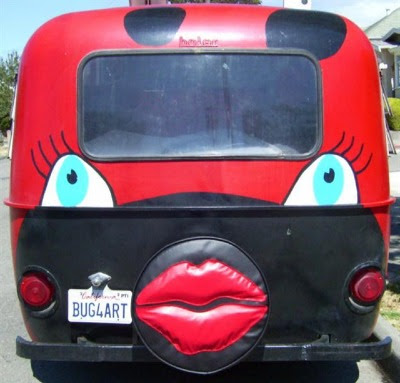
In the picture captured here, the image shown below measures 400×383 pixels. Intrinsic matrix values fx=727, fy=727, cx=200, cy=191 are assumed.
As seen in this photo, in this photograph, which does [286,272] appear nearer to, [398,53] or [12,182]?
[12,182]

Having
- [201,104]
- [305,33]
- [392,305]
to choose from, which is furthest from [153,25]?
[392,305]

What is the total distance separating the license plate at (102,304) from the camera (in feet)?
13.6

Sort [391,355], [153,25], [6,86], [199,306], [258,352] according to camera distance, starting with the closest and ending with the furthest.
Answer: [199,306] → [258,352] → [153,25] → [391,355] → [6,86]

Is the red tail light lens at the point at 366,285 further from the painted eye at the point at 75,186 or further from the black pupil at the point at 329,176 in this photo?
the painted eye at the point at 75,186

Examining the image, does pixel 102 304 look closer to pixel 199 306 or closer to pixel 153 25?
pixel 199 306

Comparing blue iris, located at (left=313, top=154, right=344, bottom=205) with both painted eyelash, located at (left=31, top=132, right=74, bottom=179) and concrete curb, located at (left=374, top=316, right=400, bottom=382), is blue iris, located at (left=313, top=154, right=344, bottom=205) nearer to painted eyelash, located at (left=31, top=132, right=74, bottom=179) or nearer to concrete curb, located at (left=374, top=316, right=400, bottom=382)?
painted eyelash, located at (left=31, top=132, right=74, bottom=179)

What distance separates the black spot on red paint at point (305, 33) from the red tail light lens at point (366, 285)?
1.28 metres

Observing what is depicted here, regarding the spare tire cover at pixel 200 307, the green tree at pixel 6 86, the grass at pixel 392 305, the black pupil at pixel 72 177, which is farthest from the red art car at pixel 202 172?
the green tree at pixel 6 86

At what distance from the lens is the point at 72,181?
4.20m

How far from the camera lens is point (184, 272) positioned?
3887 mm

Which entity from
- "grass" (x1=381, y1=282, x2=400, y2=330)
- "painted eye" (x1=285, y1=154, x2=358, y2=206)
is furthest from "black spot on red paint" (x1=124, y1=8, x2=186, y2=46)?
"grass" (x1=381, y1=282, x2=400, y2=330)

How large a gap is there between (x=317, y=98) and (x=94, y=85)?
130cm

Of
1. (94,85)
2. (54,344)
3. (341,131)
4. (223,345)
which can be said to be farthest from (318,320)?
(94,85)

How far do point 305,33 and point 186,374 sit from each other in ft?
8.34
